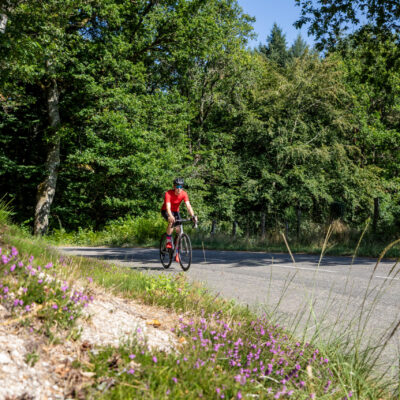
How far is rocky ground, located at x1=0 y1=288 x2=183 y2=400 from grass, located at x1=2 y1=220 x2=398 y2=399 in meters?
0.09

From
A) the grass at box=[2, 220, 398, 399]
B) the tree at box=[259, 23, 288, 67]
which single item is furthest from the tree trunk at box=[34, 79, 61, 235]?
the tree at box=[259, 23, 288, 67]

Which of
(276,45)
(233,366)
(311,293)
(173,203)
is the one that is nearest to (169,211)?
(173,203)

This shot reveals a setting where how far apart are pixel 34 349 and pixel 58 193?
22.0 meters

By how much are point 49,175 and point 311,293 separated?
17706mm

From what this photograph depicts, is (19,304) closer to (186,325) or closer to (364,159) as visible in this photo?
(186,325)

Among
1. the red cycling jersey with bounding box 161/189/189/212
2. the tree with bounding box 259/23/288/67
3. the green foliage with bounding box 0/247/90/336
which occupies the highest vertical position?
the tree with bounding box 259/23/288/67

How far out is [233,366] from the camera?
280 cm

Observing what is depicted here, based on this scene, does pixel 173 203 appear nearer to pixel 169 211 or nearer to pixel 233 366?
pixel 169 211

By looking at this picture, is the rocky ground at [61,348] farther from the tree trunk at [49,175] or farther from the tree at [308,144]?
the tree at [308,144]

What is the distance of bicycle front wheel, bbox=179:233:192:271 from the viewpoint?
8.73 meters

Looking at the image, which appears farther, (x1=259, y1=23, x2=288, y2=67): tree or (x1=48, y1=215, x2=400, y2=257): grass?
(x1=259, y1=23, x2=288, y2=67): tree

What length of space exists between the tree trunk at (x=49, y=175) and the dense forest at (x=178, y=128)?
0.23 ft

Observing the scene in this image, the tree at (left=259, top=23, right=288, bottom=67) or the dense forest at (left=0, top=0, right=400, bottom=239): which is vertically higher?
the tree at (left=259, top=23, right=288, bottom=67)

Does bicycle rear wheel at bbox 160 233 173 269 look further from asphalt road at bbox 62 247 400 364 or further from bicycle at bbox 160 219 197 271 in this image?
asphalt road at bbox 62 247 400 364
